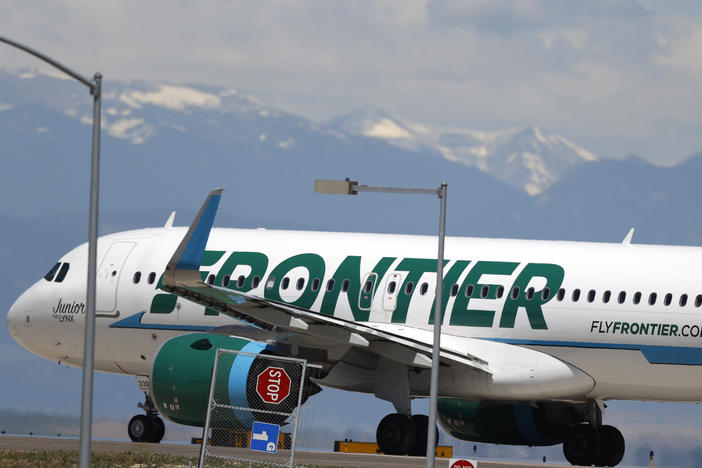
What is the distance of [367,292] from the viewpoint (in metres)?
35.0

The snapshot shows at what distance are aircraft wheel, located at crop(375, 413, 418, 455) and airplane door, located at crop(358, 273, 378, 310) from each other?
9.73 feet

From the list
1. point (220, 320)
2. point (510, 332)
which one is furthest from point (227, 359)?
point (510, 332)

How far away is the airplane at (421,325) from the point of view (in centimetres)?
3222

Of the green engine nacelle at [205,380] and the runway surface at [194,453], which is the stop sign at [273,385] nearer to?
the green engine nacelle at [205,380]

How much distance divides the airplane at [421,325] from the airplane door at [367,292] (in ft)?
0.11

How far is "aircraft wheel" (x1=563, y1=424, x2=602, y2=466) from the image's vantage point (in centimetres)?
3497

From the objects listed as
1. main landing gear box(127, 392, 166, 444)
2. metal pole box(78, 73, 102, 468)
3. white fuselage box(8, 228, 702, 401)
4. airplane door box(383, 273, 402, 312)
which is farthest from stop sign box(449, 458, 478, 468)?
main landing gear box(127, 392, 166, 444)

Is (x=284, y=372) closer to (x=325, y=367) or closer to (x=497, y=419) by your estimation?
(x=325, y=367)

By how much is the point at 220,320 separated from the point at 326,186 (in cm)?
749

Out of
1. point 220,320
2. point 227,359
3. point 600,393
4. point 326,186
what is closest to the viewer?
point 326,186

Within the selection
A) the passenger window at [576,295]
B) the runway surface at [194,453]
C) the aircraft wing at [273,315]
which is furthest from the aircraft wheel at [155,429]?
the passenger window at [576,295]

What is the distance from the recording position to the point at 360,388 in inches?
1334

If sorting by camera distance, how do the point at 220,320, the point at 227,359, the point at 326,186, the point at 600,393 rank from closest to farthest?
the point at 326,186
the point at 227,359
the point at 600,393
the point at 220,320

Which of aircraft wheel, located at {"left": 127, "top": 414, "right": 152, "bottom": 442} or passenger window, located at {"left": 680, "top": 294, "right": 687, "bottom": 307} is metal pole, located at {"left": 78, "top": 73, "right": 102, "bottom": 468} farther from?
aircraft wheel, located at {"left": 127, "top": 414, "right": 152, "bottom": 442}
